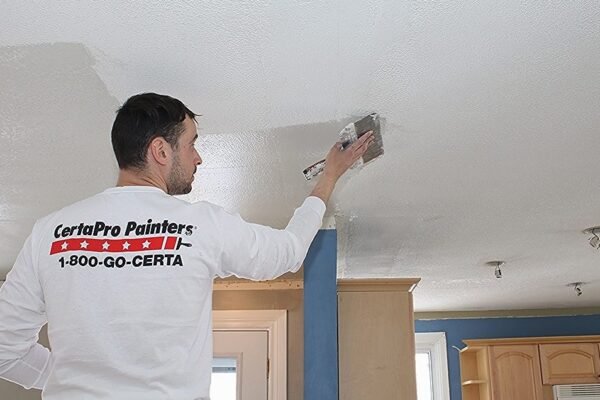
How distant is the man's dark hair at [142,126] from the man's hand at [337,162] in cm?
48

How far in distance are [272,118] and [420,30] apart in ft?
2.37

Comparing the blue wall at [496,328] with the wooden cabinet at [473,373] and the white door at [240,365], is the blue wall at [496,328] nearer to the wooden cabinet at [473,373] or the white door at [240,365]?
the wooden cabinet at [473,373]

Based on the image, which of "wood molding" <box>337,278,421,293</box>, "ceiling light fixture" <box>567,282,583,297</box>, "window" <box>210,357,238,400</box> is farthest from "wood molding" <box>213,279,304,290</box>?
"ceiling light fixture" <box>567,282,583,297</box>

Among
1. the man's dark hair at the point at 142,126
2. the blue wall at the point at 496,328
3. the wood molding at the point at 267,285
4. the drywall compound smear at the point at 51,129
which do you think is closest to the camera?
the man's dark hair at the point at 142,126

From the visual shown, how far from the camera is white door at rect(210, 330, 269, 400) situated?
4254 mm

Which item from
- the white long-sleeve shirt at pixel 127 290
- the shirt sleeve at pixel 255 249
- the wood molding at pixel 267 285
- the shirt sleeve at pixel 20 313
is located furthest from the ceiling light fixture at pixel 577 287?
the shirt sleeve at pixel 20 313

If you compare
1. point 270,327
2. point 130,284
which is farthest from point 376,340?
point 130,284

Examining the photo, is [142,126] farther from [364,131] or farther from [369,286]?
[369,286]

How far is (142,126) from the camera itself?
5.22 feet

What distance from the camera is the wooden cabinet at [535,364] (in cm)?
623

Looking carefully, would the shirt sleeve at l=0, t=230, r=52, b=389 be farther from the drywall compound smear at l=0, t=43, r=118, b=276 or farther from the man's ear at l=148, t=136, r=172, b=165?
the drywall compound smear at l=0, t=43, r=118, b=276

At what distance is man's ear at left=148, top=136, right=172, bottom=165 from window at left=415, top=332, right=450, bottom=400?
219 inches

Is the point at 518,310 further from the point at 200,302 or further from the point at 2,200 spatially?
the point at 200,302

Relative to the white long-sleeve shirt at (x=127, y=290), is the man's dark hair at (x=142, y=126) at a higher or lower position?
higher
